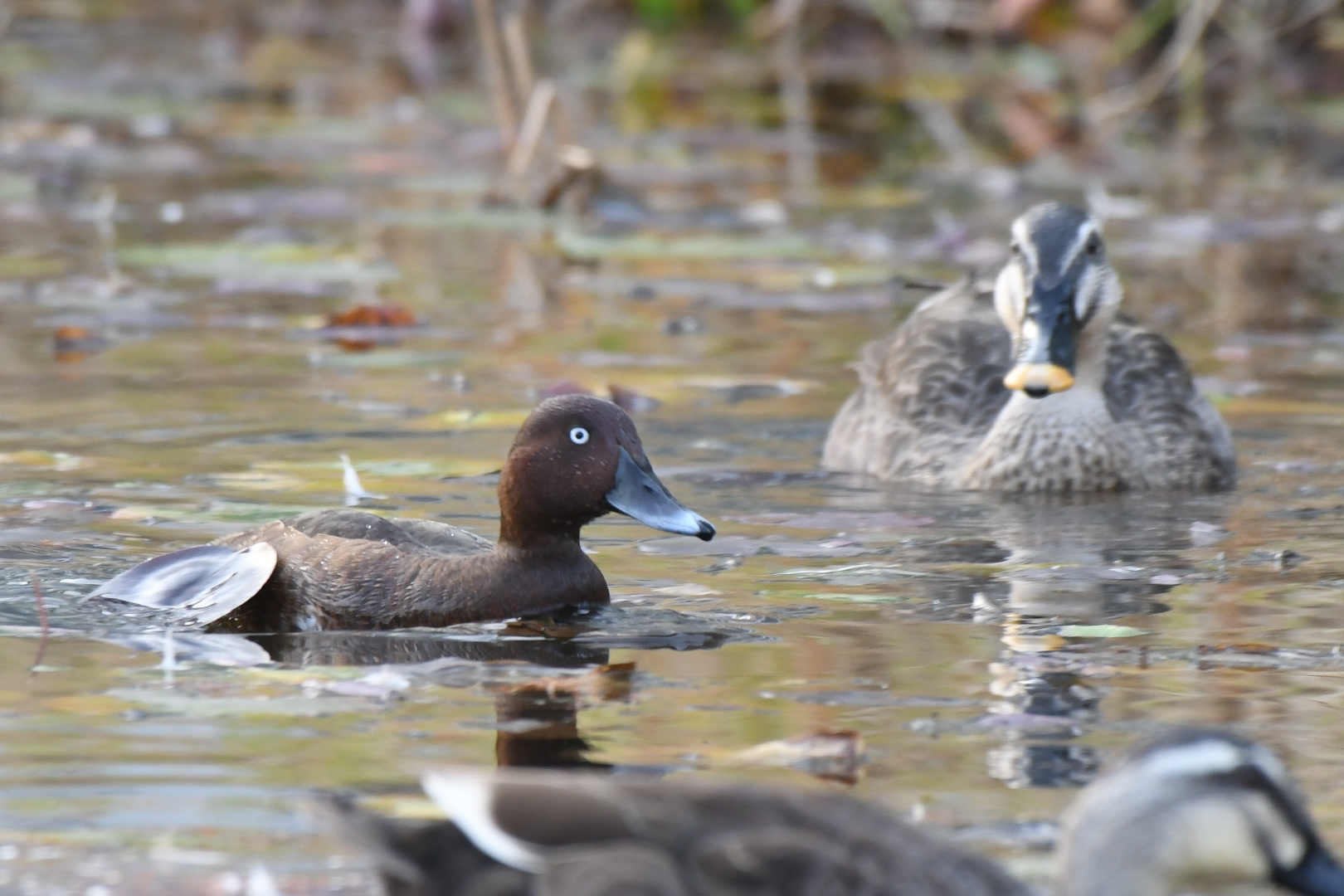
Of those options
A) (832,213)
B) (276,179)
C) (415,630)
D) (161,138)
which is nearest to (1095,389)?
(415,630)

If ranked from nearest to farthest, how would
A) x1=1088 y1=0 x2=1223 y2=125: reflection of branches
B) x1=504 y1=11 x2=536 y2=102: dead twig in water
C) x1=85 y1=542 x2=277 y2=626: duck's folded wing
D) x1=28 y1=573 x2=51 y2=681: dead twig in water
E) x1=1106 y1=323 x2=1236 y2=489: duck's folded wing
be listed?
x1=28 y1=573 x2=51 y2=681: dead twig in water
x1=85 y1=542 x2=277 y2=626: duck's folded wing
x1=1106 y1=323 x2=1236 y2=489: duck's folded wing
x1=504 y1=11 x2=536 y2=102: dead twig in water
x1=1088 y1=0 x2=1223 y2=125: reflection of branches

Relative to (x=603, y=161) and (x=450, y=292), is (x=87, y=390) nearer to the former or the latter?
(x=450, y=292)

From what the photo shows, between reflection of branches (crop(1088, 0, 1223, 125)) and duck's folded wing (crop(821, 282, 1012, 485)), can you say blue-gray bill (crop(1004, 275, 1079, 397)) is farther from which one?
reflection of branches (crop(1088, 0, 1223, 125))

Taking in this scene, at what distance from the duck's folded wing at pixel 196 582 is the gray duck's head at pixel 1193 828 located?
3.20 m

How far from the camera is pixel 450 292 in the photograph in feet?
43.2

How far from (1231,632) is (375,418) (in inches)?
162

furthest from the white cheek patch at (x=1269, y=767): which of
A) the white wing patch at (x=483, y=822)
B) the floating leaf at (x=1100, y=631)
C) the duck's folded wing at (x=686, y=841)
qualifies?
the floating leaf at (x=1100, y=631)

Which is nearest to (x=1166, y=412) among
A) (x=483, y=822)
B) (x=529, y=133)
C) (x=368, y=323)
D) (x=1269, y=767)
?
(x=368, y=323)

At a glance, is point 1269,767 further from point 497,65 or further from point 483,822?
point 497,65

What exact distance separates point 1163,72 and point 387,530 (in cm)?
1313

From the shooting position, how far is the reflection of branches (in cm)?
1859

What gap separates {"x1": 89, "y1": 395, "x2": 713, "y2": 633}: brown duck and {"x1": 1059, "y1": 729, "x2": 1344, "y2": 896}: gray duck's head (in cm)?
274

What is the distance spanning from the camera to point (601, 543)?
8.09 m

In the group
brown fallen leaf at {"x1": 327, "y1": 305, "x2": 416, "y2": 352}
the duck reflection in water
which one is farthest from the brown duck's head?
brown fallen leaf at {"x1": 327, "y1": 305, "x2": 416, "y2": 352}
